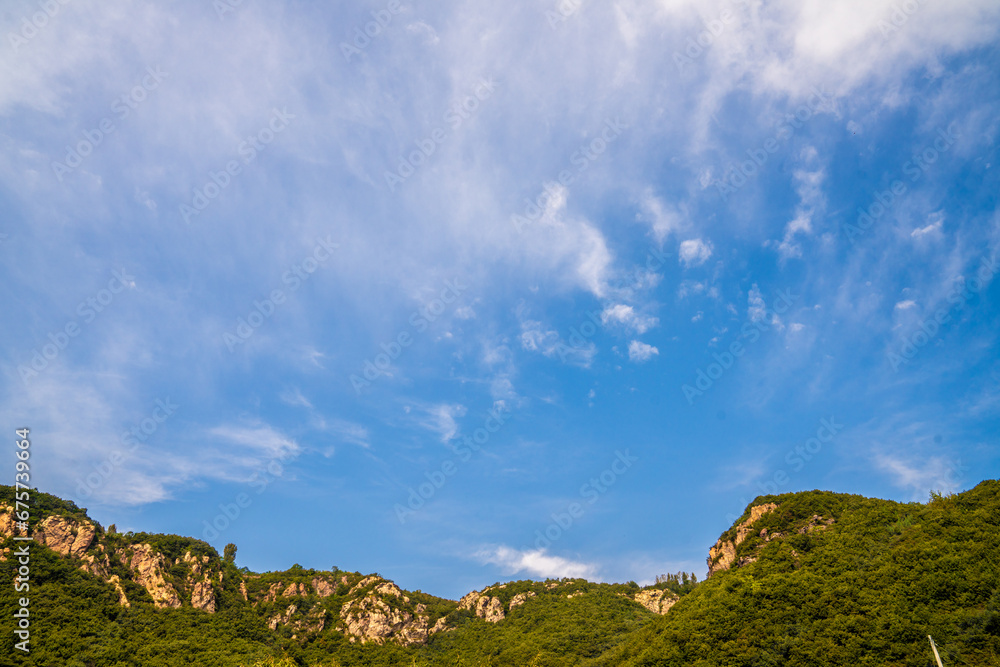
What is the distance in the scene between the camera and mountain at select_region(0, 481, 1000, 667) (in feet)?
156

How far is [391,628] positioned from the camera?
117 meters

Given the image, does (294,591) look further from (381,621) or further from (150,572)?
(150,572)

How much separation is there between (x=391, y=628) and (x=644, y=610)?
60.4 metres

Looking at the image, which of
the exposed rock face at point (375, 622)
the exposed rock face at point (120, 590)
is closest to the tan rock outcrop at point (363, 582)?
the exposed rock face at point (375, 622)

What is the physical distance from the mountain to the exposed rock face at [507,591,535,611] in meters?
0.47

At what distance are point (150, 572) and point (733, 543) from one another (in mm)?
112918

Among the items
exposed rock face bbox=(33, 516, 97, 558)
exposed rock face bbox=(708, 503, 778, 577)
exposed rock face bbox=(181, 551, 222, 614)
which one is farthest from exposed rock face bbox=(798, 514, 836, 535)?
exposed rock face bbox=(33, 516, 97, 558)

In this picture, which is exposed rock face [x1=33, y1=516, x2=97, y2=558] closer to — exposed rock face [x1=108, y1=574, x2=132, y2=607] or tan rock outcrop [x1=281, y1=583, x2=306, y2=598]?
exposed rock face [x1=108, y1=574, x2=132, y2=607]

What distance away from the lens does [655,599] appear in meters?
121

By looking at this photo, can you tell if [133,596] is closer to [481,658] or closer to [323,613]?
[323,613]

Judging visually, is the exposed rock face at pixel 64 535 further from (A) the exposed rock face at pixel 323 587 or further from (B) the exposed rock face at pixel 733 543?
(B) the exposed rock face at pixel 733 543

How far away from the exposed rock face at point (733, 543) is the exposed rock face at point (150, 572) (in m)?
103

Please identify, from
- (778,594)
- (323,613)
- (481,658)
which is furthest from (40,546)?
(778,594)

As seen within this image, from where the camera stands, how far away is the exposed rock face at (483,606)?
126188mm
